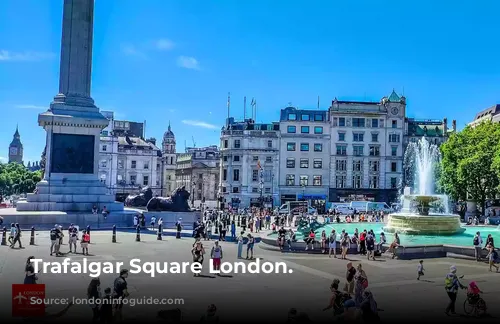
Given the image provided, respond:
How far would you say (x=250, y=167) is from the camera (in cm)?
8506

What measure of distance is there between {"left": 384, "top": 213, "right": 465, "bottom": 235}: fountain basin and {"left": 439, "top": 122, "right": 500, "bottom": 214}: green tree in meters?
21.1

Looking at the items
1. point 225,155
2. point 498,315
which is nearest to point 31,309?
point 498,315

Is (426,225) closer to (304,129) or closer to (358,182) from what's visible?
(358,182)

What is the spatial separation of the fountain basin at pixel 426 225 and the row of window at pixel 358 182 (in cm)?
4833

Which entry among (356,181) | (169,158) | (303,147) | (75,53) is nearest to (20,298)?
(75,53)

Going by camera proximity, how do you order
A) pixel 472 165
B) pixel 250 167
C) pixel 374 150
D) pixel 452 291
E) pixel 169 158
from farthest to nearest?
pixel 169 158, pixel 374 150, pixel 250 167, pixel 472 165, pixel 452 291

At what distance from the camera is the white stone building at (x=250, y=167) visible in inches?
3332

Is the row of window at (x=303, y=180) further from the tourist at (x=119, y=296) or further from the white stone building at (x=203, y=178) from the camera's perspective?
the tourist at (x=119, y=296)

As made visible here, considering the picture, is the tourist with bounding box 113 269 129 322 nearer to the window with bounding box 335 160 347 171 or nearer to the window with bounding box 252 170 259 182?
the window with bounding box 252 170 259 182

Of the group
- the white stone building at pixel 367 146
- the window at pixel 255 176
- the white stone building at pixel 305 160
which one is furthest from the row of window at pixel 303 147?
the window at pixel 255 176

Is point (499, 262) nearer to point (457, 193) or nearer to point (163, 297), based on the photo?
point (163, 297)

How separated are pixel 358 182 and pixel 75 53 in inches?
2223

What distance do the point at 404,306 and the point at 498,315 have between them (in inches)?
95.3

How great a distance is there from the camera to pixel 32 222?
34.3m
